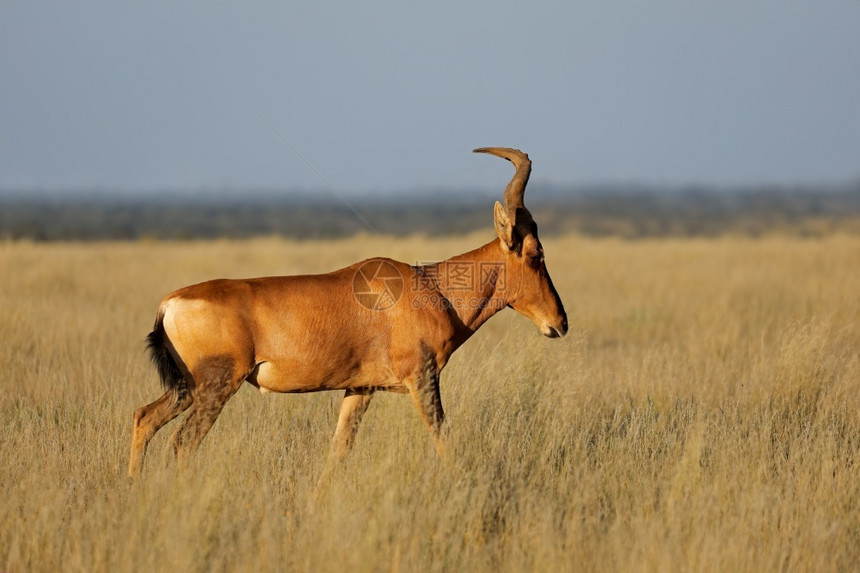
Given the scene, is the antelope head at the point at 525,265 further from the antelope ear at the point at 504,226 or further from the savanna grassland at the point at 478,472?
the savanna grassland at the point at 478,472

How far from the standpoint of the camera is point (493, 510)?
19.6 ft

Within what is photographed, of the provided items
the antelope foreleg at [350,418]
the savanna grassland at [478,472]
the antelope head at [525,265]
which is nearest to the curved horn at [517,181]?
the antelope head at [525,265]

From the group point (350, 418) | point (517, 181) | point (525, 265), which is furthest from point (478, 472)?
point (517, 181)

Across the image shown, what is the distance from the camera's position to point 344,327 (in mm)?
6824

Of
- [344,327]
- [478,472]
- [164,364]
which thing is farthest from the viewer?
[344,327]

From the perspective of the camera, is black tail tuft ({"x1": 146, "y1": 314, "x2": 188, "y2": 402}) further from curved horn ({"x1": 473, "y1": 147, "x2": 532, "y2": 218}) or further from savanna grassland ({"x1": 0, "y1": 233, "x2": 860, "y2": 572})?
curved horn ({"x1": 473, "y1": 147, "x2": 532, "y2": 218})

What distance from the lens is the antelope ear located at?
709 centimetres

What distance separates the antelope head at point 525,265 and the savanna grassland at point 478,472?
0.86 m

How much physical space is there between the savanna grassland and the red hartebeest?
36 centimetres

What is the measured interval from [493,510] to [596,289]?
13.8 metres

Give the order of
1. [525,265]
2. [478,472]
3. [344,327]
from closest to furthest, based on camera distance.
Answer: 1. [478,472]
2. [344,327]
3. [525,265]

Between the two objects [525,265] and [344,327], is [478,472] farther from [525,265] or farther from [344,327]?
[525,265]

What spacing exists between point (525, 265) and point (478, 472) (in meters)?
1.88

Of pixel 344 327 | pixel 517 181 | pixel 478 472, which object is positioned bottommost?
pixel 478 472
